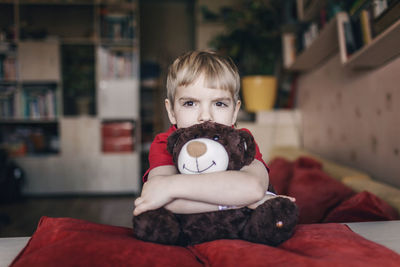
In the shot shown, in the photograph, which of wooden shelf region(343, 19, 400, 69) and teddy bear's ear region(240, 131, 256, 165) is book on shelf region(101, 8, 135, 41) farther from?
teddy bear's ear region(240, 131, 256, 165)

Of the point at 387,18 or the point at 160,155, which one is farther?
the point at 387,18

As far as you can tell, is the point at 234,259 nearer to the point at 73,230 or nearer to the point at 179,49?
the point at 73,230

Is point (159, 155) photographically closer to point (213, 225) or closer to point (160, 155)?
point (160, 155)

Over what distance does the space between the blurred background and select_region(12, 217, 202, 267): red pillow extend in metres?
1.32

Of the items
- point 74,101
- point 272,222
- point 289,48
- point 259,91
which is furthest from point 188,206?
point 74,101

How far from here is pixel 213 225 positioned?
23.2 inches

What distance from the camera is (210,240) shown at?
59 cm

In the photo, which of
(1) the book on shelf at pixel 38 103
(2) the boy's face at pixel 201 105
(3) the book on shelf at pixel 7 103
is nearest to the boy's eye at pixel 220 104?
(2) the boy's face at pixel 201 105

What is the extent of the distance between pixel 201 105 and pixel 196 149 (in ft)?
0.48

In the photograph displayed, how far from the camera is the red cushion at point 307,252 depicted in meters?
0.47

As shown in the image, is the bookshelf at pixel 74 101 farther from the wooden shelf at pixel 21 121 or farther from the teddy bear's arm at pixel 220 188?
the teddy bear's arm at pixel 220 188

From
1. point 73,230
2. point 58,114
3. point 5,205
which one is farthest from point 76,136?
point 73,230

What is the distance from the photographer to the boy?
1.80 ft

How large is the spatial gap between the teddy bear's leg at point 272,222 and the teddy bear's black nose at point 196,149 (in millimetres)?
155
